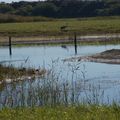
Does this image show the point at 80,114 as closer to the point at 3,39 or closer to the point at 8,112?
the point at 8,112

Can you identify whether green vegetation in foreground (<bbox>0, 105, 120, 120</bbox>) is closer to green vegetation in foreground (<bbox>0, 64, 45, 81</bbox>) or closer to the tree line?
green vegetation in foreground (<bbox>0, 64, 45, 81</bbox>)

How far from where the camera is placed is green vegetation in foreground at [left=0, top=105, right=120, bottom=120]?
11906 mm

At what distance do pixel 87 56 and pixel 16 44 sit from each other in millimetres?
15421

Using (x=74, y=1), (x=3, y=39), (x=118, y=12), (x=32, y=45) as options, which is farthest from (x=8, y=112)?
(x=74, y=1)

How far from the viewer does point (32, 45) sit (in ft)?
166

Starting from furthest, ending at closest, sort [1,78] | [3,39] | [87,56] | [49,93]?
[3,39] → [87,56] → [1,78] → [49,93]

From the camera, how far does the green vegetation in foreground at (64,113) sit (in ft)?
39.1

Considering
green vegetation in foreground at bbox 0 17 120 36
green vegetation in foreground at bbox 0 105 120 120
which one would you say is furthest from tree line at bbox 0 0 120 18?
green vegetation in foreground at bbox 0 105 120 120

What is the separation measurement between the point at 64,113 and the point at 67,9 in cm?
12934

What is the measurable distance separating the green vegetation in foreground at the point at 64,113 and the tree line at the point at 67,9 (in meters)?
124

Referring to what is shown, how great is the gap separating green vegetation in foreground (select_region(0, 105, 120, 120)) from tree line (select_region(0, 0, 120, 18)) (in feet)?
406

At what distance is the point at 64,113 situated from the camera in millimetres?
12383

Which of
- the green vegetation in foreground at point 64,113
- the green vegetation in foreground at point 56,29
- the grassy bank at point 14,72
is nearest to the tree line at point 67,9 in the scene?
the green vegetation in foreground at point 56,29

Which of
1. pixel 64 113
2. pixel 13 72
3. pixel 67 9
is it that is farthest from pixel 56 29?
pixel 67 9
